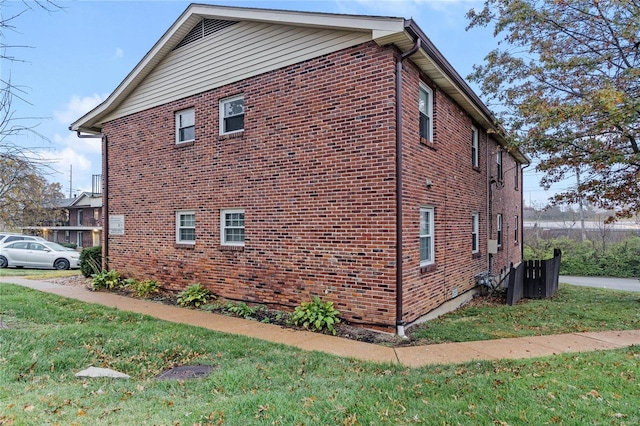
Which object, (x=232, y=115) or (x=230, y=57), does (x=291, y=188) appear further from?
(x=230, y=57)

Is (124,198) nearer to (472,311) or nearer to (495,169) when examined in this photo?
(472,311)

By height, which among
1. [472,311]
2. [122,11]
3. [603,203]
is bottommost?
[472,311]

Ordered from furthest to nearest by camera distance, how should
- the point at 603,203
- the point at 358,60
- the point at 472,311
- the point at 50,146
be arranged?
1. the point at 603,203
2. the point at 472,311
3. the point at 358,60
4. the point at 50,146

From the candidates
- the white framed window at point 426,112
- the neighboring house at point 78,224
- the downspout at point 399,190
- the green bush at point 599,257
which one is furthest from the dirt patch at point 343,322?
the neighboring house at point 78,224

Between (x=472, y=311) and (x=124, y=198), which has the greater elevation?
(x=124, y=198)

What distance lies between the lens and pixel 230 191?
8.88m

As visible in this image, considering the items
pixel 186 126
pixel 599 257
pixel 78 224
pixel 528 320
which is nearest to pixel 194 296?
pixel 186 126

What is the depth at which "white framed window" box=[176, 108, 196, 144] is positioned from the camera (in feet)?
33.0

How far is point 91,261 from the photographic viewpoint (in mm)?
12977

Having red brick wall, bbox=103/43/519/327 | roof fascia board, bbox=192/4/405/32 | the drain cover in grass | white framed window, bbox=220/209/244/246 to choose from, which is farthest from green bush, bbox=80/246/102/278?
the drain cover in grass

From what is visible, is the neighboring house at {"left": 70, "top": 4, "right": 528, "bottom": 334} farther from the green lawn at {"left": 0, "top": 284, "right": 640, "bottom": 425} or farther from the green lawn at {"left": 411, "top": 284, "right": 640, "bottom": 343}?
the green lawn at {"left": 0, "top": 284, "right": 640, "bottom": 425}

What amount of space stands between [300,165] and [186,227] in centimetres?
421

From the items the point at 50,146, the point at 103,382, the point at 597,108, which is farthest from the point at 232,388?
the point at 597,108

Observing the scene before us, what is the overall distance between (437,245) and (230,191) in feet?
16.1
